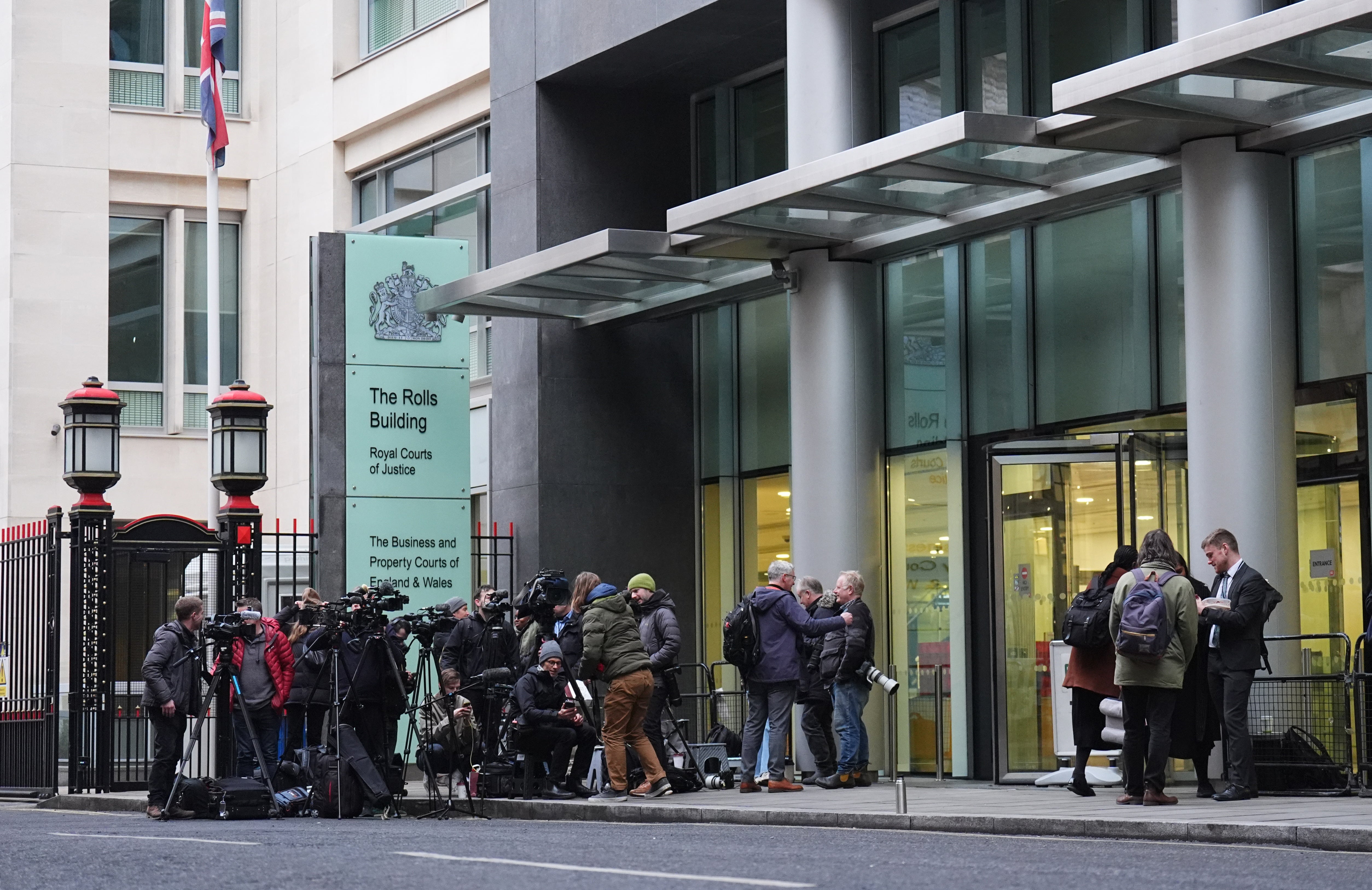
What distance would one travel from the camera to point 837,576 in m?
19.3

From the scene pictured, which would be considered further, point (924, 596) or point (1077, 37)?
point (924, 596)

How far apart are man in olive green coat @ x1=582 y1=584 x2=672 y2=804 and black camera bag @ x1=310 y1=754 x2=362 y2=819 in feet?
5.90

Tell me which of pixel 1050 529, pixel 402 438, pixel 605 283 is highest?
pixel 605 283

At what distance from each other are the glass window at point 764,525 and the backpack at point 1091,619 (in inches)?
283

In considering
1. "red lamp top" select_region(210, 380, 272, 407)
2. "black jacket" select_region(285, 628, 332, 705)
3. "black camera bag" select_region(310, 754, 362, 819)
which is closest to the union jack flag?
"red lamp top" select_region(210, 380, 272, 407)

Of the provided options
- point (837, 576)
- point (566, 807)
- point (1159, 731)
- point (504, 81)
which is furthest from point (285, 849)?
point (504, 81)

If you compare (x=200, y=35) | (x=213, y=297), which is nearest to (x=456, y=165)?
(x=213, y=297)

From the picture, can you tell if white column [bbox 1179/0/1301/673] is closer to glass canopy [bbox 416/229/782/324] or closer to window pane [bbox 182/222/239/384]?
glass canopy [bbox 416/229/782/324]

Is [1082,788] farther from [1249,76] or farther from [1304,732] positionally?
[1249,76]

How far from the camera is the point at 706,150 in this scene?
930 inches

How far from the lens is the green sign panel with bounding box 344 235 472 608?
20594 millimetres

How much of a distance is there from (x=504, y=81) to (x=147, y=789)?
8807 mm

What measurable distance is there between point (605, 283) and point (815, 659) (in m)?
5.74

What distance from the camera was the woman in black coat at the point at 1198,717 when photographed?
14672 mm
